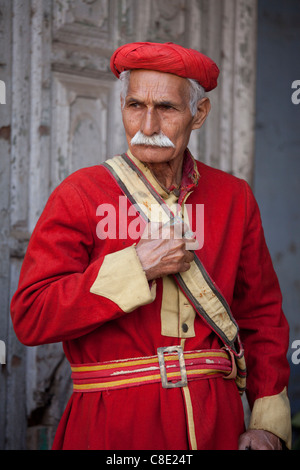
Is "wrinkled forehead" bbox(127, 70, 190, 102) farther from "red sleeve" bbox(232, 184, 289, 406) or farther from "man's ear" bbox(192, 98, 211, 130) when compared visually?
"red sleeve" bbox(232, 184, 289, 406)

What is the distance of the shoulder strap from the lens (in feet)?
7.07

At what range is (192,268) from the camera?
7.11ft

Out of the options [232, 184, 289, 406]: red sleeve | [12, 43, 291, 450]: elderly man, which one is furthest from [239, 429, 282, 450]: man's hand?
[232, 184, 289, 406]: red sleeve

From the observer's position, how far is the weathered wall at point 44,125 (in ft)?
10.1

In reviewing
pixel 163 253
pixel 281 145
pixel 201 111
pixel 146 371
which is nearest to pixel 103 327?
pixel 146 371

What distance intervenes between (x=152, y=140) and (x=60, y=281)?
1.93 ft

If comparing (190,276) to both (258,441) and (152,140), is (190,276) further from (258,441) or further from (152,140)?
(258,441)

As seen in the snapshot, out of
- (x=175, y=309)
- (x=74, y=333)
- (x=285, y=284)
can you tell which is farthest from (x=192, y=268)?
(x=285, y=284)

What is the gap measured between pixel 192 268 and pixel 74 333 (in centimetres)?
46

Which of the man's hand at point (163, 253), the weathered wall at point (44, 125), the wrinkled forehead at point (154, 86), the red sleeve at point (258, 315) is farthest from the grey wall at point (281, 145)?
the man's hand at point (163, 253)

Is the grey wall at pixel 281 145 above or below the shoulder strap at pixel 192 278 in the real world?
above

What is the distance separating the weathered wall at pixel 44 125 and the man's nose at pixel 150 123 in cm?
110

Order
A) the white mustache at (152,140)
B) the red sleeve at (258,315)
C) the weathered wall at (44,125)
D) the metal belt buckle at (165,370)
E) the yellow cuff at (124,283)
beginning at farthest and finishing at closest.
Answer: the weathered wall at (44,125), the red sleeve at (258,315), the white mustache at (152,140), the metal belt buckle at (165,370), the yellow cuff at (124,283)

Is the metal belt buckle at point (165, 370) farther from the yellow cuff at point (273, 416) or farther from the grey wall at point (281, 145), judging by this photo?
the grey wall at point (281, 145)
